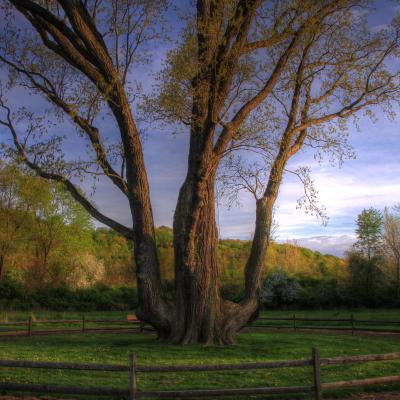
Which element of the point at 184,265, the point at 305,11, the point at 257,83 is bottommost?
the point at 184,265

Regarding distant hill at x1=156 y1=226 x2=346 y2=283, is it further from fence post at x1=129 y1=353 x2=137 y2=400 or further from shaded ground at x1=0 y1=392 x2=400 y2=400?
fence post at x1=129 y1=353 x2=137 y2=400

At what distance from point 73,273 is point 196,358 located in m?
40.1

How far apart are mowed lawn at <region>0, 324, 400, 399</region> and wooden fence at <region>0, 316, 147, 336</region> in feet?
20.2

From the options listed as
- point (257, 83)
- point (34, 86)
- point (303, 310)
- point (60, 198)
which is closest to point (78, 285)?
point (60, 198)

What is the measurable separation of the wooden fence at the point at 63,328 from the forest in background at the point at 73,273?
12248 mm

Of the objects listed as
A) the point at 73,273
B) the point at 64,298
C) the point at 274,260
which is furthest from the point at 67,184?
the point at 274,260

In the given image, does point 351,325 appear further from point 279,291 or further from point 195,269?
point 279,291

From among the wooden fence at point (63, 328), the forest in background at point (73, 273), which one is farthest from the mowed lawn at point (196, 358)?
the forest in background at point (73, 273)

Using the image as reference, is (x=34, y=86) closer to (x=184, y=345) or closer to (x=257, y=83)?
(x=257, y=83)

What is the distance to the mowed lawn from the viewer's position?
11539 millimetres

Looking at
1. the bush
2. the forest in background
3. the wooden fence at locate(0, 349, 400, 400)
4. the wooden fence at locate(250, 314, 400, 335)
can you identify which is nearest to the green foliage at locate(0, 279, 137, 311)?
the forest in background

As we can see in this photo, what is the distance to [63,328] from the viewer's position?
29375 millimetres

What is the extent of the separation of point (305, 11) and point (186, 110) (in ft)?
17.3

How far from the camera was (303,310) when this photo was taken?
45.7 m
